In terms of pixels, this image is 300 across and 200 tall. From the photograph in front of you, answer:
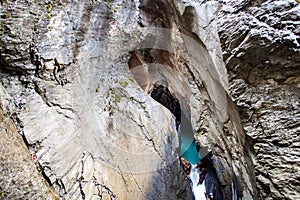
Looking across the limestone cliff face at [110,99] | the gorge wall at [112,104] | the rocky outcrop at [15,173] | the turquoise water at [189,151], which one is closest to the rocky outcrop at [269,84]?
the gorge wall at [112,104]

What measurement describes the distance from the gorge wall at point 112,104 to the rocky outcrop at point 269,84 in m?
0.03

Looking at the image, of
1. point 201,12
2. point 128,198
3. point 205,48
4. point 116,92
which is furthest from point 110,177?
point 201,12

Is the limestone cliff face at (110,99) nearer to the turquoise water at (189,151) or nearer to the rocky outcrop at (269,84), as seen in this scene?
the rocky outcrop at (269,84)

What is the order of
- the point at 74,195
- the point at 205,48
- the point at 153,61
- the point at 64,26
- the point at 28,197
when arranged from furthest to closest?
the point at 153,61
the point at 64,26
the point at 205,48
the point at 74,195
the point at 28,197

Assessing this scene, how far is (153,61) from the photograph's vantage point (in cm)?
715

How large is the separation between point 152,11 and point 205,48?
2.58 meters

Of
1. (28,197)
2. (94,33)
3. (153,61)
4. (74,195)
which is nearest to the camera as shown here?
(28,197)

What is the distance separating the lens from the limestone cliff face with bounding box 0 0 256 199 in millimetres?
3988

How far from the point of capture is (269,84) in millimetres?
2906

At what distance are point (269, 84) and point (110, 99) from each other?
3493 mm

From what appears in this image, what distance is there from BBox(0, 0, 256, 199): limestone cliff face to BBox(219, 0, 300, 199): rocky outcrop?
45 cm

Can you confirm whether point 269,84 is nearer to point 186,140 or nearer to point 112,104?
point 112,104

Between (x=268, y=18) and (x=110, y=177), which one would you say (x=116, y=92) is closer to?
(x=110, y=177)

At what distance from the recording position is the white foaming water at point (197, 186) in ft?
21.0
